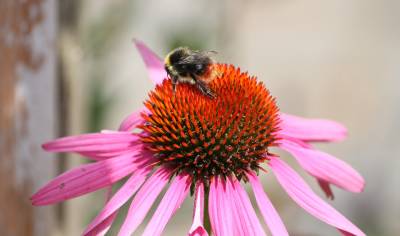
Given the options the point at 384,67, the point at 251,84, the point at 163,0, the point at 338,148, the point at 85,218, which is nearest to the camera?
the point at 251,84

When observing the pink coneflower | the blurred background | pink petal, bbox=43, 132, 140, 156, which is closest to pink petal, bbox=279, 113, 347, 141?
the pink coneflower

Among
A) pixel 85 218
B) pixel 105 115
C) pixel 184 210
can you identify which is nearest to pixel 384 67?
pixel 184 210

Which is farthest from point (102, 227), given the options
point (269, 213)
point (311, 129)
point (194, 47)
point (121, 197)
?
point (194, 47)

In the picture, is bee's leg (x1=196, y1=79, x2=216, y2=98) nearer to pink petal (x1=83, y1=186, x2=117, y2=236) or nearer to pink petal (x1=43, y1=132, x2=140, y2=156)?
pink petal (x1=43, y1=132, x2=140, y2=156)

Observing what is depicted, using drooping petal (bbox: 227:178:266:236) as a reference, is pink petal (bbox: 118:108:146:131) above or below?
above

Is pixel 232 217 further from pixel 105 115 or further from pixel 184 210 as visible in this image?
pixel 184 210

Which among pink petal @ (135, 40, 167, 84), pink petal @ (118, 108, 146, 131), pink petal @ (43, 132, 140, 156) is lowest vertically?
pink petal @ (43, 132, 140, 156)
